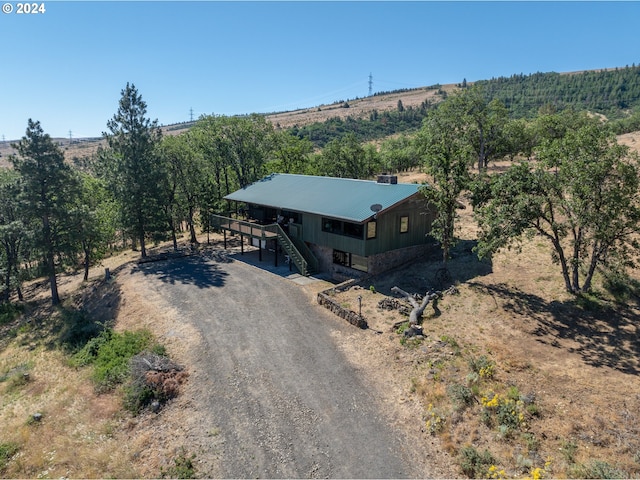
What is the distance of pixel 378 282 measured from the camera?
2703 centimetres

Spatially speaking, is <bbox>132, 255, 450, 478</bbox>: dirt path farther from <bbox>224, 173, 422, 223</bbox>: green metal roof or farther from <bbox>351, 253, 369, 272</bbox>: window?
<bbox>224, 173, 422, 223</bbox>: green metal roof

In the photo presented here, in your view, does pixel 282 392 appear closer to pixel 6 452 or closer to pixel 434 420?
pixel 434 420

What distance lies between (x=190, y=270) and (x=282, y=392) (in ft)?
62.9

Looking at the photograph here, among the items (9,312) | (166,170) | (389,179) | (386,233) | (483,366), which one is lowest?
(9,312)

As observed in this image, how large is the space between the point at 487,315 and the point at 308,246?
15.7 meters

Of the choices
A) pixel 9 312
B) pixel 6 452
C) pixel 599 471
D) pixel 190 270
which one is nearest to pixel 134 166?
pixel 190 270

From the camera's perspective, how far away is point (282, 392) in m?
16.4

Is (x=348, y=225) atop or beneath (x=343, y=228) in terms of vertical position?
atop

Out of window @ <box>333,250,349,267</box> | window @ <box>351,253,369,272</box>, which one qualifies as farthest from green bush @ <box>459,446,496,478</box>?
window @ <box>333,250,349,267</box>

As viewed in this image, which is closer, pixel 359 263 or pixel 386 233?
pixel 386 233

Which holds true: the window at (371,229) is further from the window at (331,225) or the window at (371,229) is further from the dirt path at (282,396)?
the dirt path at (282,396)

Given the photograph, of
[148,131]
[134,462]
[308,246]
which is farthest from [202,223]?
[134,462]

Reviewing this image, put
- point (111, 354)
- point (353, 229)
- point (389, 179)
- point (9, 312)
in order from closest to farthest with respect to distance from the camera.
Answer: point (111, 354) < point (353, 229) < point (389, 179) < point (9, 312)

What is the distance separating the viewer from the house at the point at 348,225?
27188 millimetres
